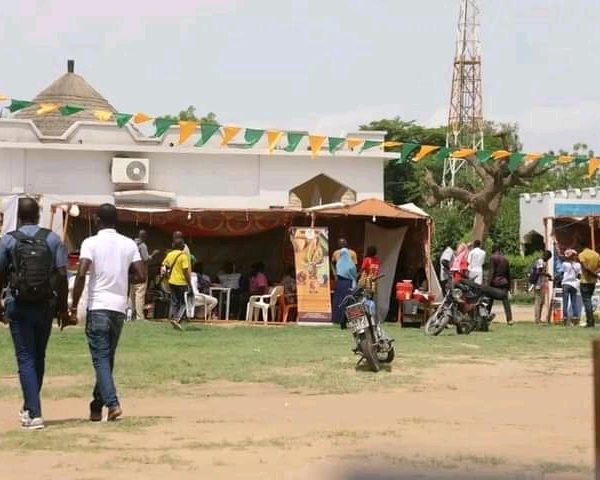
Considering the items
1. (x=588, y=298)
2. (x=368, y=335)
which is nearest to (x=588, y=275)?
(x=588, y=298)

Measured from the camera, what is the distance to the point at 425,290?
842 inches

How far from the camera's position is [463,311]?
59.0 feet

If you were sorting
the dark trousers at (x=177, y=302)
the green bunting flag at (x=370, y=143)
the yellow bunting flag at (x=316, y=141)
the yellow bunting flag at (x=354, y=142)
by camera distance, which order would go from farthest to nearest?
the green bunting flag at (x=370, y=143) < the yellow bunting flag at (x=354, y=142) < the yellow bunting flag at (x=316, y=141) < the dark trousers at (x=177, y=302)

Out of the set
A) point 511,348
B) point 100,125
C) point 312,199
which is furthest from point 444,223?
point 511,348

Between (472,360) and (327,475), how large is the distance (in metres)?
7.59

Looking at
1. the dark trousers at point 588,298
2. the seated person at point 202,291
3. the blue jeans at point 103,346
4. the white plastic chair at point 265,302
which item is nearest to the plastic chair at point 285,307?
the white plastic chair at point 265,302

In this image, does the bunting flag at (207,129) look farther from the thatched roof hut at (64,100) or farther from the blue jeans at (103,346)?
the blue jeans at (103,346)

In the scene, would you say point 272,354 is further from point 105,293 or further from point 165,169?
point 165,169

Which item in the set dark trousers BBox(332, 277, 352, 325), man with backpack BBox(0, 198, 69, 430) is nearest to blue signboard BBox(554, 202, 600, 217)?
dark trousers BBox(332, 277, 352, 325)

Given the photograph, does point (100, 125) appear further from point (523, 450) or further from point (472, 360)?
point (523, 450)

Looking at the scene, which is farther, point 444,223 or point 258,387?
point 444,223

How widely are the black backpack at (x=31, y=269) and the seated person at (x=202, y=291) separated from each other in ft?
38.3

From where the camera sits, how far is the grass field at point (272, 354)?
37.4ft

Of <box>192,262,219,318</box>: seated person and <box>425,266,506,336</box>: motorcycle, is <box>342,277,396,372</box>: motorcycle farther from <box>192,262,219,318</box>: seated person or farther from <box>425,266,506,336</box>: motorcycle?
<box>192,262,219,318</box>: seated person
